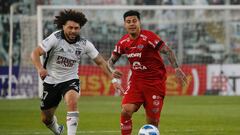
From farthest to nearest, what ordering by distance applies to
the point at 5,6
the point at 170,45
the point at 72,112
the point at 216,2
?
the point at 216,2, the point at 5,6, the point at 170,45, the point at 72,112

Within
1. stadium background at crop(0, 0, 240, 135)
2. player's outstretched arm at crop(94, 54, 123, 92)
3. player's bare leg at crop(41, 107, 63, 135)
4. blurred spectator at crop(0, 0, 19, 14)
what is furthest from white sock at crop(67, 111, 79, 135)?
blurred spectator at crop(0, 0, 19, 14)

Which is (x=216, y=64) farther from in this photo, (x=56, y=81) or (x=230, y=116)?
(x=56, y=81)

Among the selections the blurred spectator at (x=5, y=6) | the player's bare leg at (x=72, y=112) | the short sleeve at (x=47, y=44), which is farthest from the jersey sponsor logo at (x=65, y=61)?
the blurred spectator at (x=5, y=6)

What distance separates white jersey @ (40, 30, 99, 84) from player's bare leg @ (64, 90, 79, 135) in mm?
493

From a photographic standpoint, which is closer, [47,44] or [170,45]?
[47,44]

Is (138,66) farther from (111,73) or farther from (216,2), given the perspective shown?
(216,2)

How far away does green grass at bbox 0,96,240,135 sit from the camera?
16.1 meters

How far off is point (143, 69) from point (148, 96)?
477 millimetres

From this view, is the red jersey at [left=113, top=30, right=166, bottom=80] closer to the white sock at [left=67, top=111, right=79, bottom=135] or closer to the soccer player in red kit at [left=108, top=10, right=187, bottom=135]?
the soccer player in red kit at [left=108, top=10, right=187, bottom=135]

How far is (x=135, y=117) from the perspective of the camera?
20.2 m

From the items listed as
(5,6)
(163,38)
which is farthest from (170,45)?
(5,6)

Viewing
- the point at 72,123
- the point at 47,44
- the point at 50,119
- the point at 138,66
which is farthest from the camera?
the point at 50,119

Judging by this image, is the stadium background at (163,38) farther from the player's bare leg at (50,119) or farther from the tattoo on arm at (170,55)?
the tattoo on arm at (170,55)

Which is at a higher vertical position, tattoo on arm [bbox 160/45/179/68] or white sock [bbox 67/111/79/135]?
tattoo on arm [bbox 160/45/179/68]
